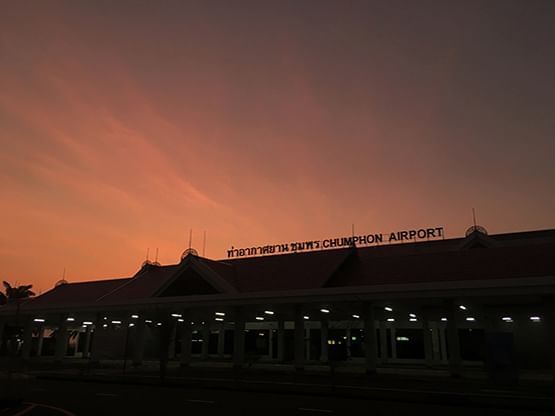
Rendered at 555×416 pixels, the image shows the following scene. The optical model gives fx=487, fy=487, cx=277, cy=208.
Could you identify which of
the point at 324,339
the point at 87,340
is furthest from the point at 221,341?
the point at 87,340

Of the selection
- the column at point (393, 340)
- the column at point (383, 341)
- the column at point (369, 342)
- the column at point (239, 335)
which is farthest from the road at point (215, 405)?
the column at point (393, 340)

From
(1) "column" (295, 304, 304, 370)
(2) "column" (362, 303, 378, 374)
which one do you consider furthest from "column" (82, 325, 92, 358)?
(2) "column" (362, 303, 378, 374)

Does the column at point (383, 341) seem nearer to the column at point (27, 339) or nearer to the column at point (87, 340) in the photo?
the column at point (27, 339)

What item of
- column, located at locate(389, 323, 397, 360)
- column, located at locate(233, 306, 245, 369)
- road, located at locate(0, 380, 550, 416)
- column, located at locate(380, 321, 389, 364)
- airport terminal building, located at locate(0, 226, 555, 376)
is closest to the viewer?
road, located at locate(0, 380, 550, 416)

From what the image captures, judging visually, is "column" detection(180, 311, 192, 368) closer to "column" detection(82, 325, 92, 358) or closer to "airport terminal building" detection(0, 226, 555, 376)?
"airport terminal building" detection(0, 226, 555, 376)

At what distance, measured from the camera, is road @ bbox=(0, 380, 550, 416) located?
16.1 m

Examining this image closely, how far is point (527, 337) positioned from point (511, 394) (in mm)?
27106

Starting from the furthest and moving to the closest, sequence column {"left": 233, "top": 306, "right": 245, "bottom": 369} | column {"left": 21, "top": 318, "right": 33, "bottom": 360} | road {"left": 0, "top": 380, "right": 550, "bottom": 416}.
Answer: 1. column {"left": 21, "top": 318, "right": 33, "bottom": 360}
2. column {"left": 233, "top": 306, "right": 245, "bottom": 369}
3. road {"left": 0, "top": 380, "right": 550, "bottom": 416}

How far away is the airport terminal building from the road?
13.7 feet

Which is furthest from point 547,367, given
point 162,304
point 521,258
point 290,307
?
point 162,304

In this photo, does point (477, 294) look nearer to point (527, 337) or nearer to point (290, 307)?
point (290, 307)

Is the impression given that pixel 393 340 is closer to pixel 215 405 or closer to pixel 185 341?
pixel 185 341

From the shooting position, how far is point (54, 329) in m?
78.1

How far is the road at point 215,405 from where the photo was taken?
16109 millimetres
